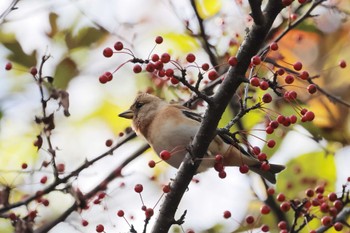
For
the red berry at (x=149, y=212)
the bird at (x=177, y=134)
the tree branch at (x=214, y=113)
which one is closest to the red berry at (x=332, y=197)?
the bird at (x=177, y=134)

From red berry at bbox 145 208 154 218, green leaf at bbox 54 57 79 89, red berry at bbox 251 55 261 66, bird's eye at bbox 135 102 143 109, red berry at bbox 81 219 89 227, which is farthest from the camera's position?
bird's eye at bbox 135 102 143 109

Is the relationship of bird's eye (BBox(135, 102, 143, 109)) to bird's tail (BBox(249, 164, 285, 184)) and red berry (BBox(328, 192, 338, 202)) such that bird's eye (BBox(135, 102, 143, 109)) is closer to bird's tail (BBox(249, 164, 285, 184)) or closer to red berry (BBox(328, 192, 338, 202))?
bird's tail (BBox(249, 164, 285, 184))

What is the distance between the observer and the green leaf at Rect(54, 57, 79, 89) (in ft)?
16.8

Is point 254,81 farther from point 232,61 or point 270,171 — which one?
point 270,171

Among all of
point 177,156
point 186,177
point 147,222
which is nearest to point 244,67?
point 186,177

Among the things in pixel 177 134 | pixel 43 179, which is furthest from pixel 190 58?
pixel 43 179

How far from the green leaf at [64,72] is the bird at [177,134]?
2.50ft

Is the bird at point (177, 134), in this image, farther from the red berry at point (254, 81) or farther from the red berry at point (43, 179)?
the red berry at point (254, 81)

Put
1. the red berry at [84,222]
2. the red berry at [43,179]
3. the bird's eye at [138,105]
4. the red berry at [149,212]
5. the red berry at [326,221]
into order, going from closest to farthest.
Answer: the red berry at [149,212]
the red berry at [326,221]
the red berry at [84,222]
the red berry at [43,179]
the bird's eye at [138,105]

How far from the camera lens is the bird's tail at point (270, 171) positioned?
17.0ft

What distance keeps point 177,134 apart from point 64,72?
0.99 meters

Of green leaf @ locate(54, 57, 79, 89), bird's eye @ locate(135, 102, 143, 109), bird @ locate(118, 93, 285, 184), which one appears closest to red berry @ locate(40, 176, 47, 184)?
green leaf @ locate(54, 57, 79, 89)

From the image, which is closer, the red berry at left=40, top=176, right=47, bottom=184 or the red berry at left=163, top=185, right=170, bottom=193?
the red berry at left=163, top=185, right=170, bottom=193

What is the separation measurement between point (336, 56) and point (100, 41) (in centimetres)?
211
